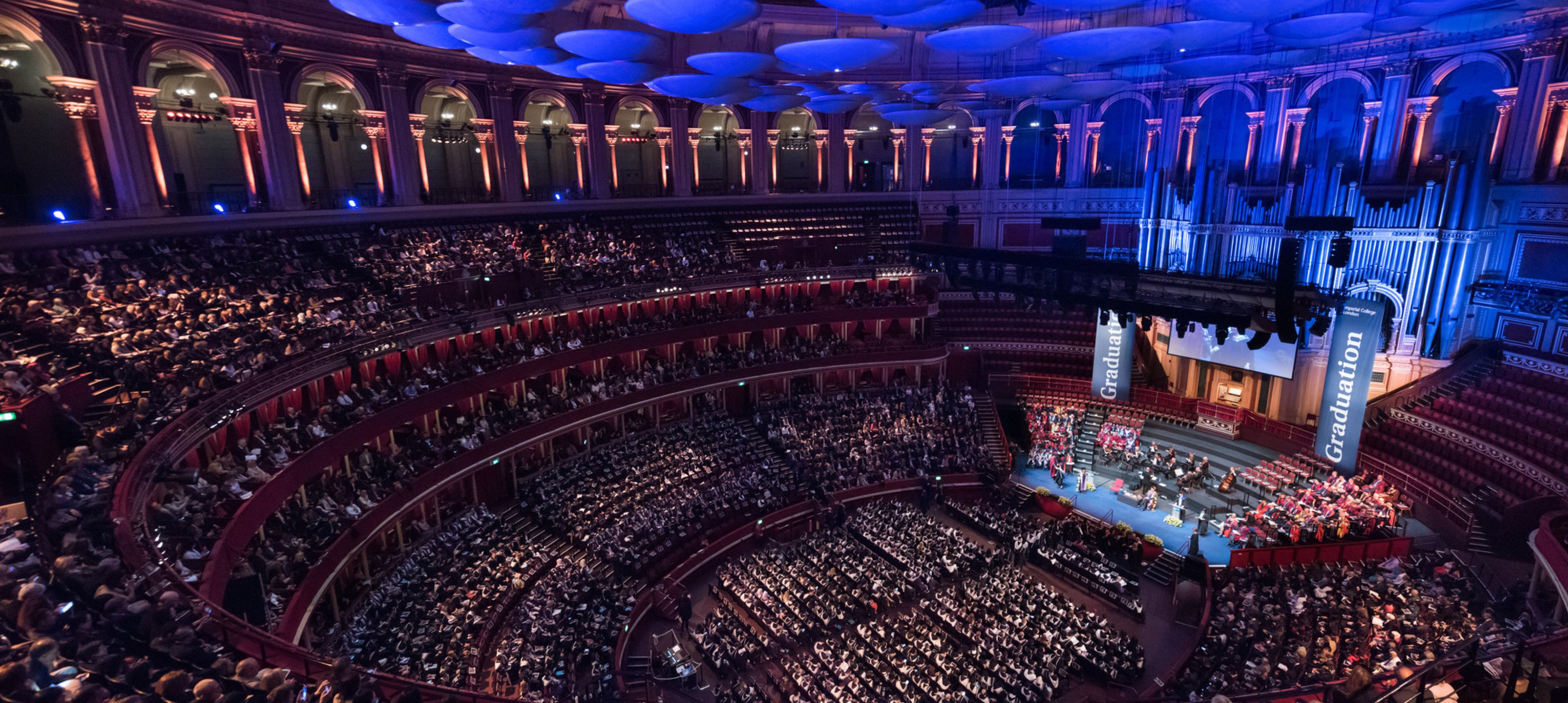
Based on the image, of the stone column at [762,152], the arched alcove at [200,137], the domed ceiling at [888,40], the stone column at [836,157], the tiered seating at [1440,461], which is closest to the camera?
the domed ceiling at [888,40]

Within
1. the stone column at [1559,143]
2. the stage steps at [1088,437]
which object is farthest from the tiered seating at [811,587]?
the stone column at [1559,143]

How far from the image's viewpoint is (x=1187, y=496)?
26578 mm

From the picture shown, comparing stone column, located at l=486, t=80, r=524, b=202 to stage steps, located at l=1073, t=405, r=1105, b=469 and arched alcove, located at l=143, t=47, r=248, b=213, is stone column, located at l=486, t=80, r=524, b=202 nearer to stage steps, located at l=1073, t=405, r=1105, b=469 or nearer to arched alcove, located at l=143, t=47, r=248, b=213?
arched alcove, located at l=143, t=47, r=248, b=213

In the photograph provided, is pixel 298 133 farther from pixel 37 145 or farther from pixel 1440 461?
pixel 1440 461

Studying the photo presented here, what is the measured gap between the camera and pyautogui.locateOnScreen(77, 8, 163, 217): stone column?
1959 cm

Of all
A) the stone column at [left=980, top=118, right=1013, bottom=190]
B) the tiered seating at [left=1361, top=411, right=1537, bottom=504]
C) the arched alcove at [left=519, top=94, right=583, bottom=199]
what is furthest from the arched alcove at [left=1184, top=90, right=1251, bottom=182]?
the arched alcove at [left=519, top=94, right=583, bottom=199]

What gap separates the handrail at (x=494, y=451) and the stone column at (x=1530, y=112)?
65.5 feet

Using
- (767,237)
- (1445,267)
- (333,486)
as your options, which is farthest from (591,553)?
(1445,267)

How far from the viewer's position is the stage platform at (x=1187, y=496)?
78.0ft

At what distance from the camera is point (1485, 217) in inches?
937

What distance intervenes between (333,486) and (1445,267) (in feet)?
115

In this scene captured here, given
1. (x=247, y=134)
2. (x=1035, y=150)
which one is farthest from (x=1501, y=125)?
(x=247, y=134)

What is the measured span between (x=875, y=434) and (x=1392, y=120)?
70.8 ft

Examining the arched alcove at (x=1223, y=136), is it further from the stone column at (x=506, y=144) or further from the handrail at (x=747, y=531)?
the stone column at (x=506, y=144)
